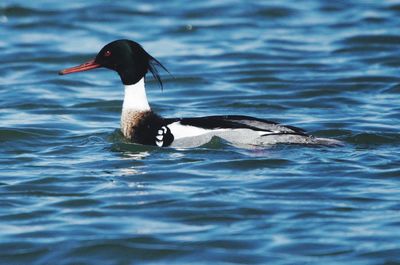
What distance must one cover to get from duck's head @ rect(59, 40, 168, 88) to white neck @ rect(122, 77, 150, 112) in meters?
0.06

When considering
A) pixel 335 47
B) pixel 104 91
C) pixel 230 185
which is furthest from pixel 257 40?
pixel 230 185

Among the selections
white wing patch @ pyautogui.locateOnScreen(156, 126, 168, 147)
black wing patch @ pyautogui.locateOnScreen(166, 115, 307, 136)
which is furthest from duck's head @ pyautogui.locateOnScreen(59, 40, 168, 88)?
black wing patch @ pyautogui.locateOnScreen(166, 115, 307, 136)

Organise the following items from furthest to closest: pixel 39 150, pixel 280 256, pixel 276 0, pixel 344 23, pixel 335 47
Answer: pixel 276 0 → pixel 344 23 → pixel 335 47 → pixel 39 150 → pixel 280 256

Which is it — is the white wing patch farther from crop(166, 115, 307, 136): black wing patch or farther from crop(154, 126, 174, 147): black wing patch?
crop(166, 115, 307, 136): black wing patch

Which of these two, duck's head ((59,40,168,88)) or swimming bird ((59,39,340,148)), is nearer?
swimming bird ((59,39,340,148))

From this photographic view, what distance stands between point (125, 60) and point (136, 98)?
473mm

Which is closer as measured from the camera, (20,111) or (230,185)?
(230,185)

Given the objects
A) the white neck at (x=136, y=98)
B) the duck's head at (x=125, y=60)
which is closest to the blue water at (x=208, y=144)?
the white neck at (x=136, y=98)

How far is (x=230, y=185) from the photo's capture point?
36.4 feet

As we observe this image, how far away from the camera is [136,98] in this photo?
43.0 feet

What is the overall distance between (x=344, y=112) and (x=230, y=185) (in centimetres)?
454

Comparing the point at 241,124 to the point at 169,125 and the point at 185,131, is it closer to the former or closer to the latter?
the point at 185,131

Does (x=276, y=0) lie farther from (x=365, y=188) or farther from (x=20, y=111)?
(x=365, y=188)

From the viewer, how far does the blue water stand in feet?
30.8
